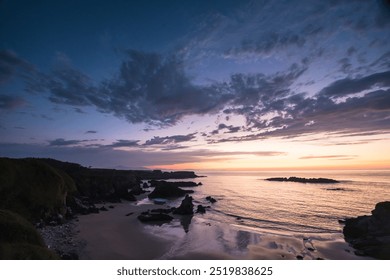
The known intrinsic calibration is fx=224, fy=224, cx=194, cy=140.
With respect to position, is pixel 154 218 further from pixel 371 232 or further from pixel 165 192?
pixel 165 192

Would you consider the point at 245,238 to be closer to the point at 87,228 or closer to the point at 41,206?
the point at 87,228

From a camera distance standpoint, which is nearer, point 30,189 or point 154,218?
point 30,189

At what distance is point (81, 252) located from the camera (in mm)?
13195

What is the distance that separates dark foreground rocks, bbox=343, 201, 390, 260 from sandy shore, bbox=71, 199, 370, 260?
80 centimetres

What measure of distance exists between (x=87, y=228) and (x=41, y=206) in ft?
13.1

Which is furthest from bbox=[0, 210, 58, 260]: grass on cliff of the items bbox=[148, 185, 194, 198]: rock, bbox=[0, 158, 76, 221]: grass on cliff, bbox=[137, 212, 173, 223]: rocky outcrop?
bbox=[148, 185, 194, 198]: rock

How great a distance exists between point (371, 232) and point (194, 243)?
14465 millimetres

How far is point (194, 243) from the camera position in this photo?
16406 millimetres

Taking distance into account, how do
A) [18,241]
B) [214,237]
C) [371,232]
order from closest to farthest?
[18,241], [214,237], [371,232]

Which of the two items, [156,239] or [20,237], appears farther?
[156,239]

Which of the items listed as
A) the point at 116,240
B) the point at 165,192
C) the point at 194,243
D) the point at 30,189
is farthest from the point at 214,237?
the point at 165,192
